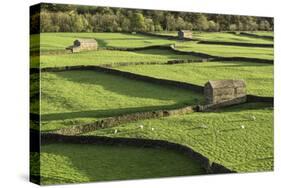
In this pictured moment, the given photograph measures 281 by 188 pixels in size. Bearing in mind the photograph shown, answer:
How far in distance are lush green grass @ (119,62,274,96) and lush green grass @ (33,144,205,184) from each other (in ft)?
7.76

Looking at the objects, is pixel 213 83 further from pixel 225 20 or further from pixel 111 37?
pixel 111 37

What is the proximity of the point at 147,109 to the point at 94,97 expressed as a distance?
157cm

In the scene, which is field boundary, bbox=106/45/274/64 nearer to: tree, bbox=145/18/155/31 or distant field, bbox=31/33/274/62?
distant field, bbox=31/33/274/62

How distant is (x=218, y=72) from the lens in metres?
17.3

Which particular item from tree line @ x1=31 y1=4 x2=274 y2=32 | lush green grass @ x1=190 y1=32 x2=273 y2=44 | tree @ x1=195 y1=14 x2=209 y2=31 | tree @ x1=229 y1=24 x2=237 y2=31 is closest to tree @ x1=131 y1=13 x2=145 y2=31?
tree line @ x1=31 y1=4 x2=274 y2=32

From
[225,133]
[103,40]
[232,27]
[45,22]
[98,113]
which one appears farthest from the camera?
[232,27]

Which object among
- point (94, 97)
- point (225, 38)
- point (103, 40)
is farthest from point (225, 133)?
point (103, 40)

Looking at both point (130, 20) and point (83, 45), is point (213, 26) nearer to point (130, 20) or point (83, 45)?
point (130, 20)

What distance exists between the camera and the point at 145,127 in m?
16.0

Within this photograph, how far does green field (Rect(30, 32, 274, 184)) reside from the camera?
14836 mm

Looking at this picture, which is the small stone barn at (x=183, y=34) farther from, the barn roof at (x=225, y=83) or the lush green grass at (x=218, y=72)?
the barn roof at (x=225, y=83)

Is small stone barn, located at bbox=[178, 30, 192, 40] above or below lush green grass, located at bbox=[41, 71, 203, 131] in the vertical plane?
above

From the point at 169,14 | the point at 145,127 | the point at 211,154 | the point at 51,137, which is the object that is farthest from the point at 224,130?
the point at 51,137

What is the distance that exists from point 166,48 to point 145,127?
8.33ft
